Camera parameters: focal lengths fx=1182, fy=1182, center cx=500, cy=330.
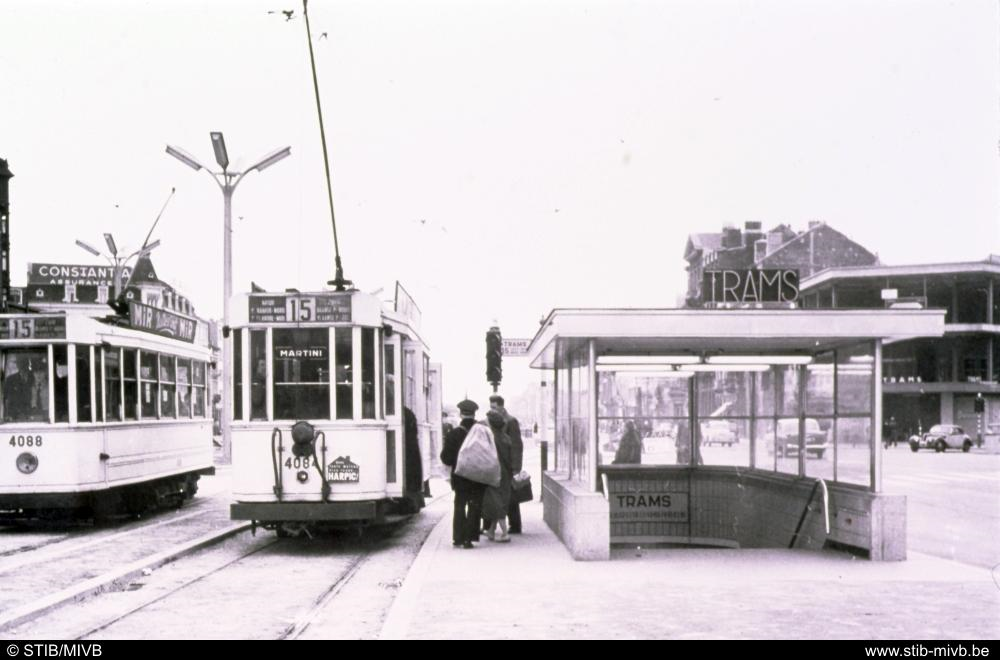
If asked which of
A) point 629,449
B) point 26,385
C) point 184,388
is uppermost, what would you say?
point 26,385

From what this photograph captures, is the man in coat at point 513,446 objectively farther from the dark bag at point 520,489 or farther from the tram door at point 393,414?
the tram door at point 393,414

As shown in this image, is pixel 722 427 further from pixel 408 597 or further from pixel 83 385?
pixel 83 385

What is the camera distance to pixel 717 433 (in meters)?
16.0

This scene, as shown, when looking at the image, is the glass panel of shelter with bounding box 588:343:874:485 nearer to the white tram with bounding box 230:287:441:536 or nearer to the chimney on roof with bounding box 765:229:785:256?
the white tram with bounding box 230:287:441:536

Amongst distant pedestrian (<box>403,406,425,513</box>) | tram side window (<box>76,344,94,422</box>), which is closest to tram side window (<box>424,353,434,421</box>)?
distant pedestrian (<box>403,406,425,513</box>)

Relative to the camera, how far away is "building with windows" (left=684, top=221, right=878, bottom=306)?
83.3 meters

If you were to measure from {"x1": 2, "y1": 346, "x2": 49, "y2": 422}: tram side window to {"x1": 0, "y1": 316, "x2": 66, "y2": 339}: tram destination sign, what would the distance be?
213mm

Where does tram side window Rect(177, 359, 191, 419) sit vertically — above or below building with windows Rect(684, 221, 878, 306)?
below

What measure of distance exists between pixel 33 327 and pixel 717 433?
9.17 meters

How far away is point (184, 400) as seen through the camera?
67.9ft

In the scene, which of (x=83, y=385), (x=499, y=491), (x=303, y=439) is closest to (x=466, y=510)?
(x=499, y=491)

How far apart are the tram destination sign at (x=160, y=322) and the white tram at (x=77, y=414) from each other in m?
0.05
